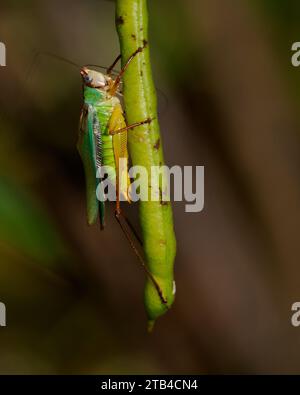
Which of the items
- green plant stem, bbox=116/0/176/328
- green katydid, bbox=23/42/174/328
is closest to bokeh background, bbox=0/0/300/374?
green katydid, bbox=23/42/174/328

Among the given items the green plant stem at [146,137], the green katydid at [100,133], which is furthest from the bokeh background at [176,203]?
the green plant stem at [146,137]

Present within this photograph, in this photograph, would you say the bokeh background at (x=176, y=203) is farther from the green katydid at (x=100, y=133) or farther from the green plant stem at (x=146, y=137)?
the green plant stem at (x=146, y=137)

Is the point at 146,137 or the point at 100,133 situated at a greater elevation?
the point at 100,133

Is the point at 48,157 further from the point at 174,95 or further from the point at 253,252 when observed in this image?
the point at 253,252

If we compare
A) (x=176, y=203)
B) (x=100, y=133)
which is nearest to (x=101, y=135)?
(x=100, y=133)

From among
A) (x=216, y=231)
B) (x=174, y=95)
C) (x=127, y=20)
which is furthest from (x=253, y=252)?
(x=127, y=20)

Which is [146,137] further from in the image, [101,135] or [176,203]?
[176,203]
